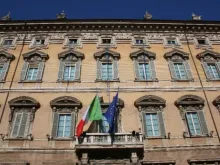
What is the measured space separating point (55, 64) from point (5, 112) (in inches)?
183

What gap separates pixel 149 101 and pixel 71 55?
6371 mm

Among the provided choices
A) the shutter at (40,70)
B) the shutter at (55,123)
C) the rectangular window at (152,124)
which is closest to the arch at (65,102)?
the shutter at (55,123)

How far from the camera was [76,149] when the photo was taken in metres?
13.9

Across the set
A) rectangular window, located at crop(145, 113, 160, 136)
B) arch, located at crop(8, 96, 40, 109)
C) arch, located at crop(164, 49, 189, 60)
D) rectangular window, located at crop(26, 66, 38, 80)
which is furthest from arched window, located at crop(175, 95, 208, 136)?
rectangular window, located at crop(26, 66, 38, 80)

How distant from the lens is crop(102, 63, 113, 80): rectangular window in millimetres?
18406

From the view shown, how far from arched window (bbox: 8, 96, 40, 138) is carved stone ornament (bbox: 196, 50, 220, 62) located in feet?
36.2

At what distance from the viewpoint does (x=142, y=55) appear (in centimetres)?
1988

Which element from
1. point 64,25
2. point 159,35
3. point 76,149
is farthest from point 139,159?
point 64,25

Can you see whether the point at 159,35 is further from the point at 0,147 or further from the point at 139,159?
the point at 0,147

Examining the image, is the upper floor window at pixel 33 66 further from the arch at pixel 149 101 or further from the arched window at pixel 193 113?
the arched window at pixel 193 113

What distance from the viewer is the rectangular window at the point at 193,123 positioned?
51.2 feet

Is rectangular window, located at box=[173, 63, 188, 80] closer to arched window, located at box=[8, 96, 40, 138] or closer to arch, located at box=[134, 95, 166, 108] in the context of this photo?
arch, located at box=[134, 95, 166, 108]

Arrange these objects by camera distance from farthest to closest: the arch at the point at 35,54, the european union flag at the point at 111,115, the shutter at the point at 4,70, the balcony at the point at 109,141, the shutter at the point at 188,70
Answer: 1. the arch at the point at 35,54
2. the shutter at the point at 188,70
3. the shutter at the point at 4,70
4. the european union flag at the point at 111,115
5. the balcony at the point at 109,141

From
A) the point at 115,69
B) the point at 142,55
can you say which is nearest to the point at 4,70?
the point at 115,69
